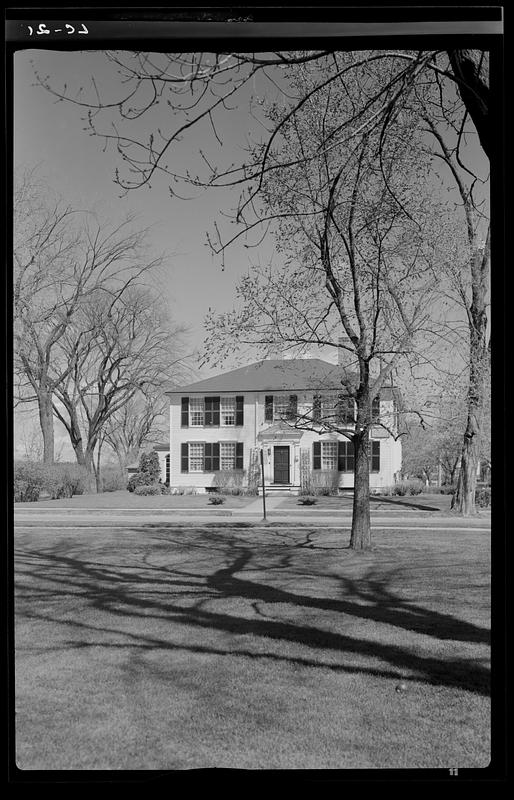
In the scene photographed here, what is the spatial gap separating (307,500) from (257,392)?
0.63 metres

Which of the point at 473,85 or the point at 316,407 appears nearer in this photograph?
the point at 473,85

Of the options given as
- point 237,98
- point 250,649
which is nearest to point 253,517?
point 250,649

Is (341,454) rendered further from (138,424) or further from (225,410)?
(138,424)

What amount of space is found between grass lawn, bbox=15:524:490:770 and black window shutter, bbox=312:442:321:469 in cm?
34

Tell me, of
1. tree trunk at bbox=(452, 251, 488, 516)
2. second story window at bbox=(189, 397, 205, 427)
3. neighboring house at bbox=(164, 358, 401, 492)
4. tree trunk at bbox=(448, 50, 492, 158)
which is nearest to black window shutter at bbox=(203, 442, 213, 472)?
neighboring house at bbox=(164, 358, 401, 492)

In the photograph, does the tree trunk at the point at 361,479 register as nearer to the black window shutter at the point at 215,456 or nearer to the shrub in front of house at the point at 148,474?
the black window shutter at the point at 215,456

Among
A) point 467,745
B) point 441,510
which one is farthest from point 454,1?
point 441,510

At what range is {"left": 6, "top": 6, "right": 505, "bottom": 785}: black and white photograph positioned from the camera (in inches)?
35.9

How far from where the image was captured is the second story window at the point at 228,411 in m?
2.77

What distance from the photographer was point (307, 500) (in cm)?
263

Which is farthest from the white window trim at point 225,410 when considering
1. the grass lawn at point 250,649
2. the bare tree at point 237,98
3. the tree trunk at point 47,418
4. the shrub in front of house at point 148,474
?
the bare tree at point 237,98

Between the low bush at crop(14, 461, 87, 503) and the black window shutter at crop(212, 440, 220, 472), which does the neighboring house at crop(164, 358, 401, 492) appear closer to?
the black window shutter at crop(212, 440, 220, 472)

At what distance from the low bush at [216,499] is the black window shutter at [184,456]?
203 mm
